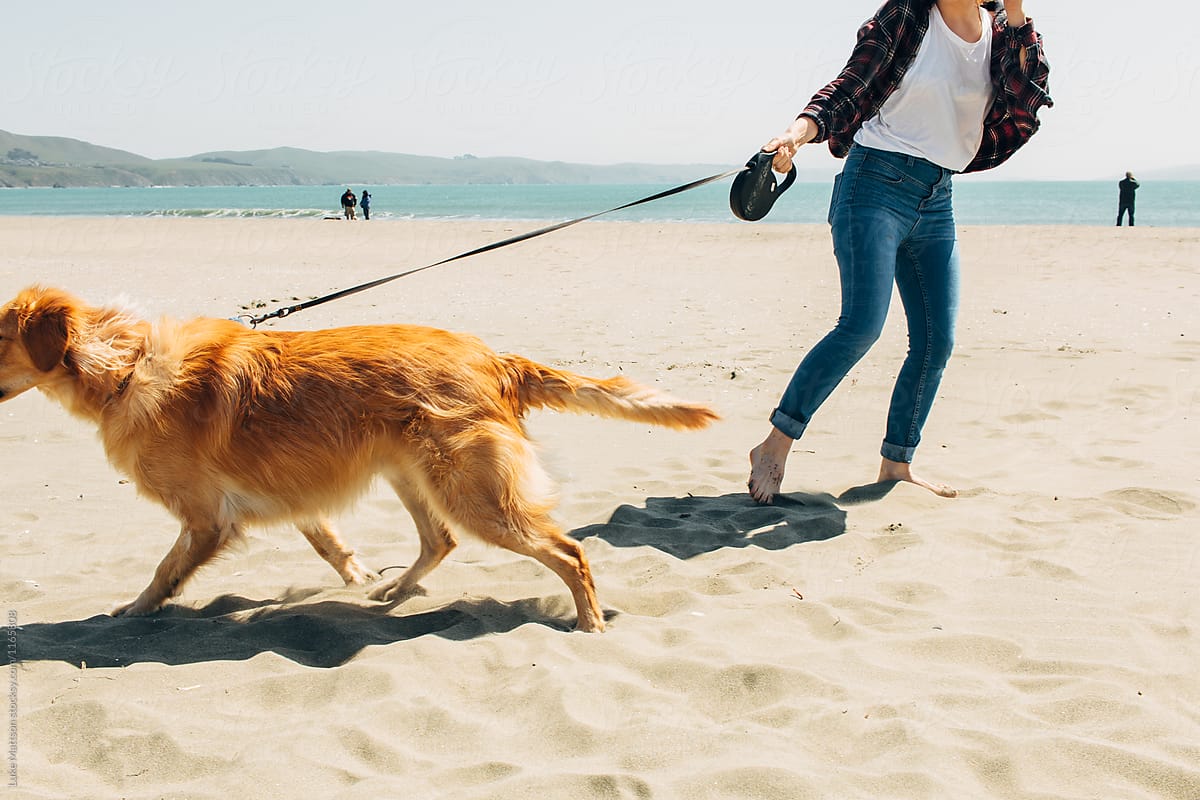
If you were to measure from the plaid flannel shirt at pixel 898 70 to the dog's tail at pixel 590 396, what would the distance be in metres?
1.57

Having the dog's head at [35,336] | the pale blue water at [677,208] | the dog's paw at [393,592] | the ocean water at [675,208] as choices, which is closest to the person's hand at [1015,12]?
the dog's paw at [393,592]

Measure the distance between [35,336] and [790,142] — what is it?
3.26 m

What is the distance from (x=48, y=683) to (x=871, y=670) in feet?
8.84

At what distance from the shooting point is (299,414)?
148 inches

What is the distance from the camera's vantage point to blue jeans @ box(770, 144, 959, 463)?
4.65m

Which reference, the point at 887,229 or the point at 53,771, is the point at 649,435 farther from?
the point at 53,771

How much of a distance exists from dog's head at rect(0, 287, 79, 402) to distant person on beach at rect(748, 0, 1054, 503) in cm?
304

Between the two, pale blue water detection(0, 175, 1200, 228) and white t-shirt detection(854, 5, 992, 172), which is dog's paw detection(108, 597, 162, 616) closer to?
white t-shirt detection(854, 5, 992, 172)

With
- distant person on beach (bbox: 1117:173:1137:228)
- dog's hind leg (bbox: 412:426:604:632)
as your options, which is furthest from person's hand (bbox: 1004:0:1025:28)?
distant person on beach (bbox: 1117:173:1137:228)

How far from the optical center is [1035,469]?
5.54 m

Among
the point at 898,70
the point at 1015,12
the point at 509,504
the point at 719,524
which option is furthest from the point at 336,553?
the point at 1015,12

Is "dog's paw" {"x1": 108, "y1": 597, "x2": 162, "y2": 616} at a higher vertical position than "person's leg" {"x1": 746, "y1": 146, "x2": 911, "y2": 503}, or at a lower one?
lower

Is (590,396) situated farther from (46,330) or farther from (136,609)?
(46,330)

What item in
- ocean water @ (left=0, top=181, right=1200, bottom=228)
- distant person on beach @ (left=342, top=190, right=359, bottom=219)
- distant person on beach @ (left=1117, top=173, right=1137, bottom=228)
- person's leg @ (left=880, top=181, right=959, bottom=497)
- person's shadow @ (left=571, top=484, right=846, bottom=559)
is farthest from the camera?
ocean water @ (left=0, top=181, right=1200, bottom=228)
